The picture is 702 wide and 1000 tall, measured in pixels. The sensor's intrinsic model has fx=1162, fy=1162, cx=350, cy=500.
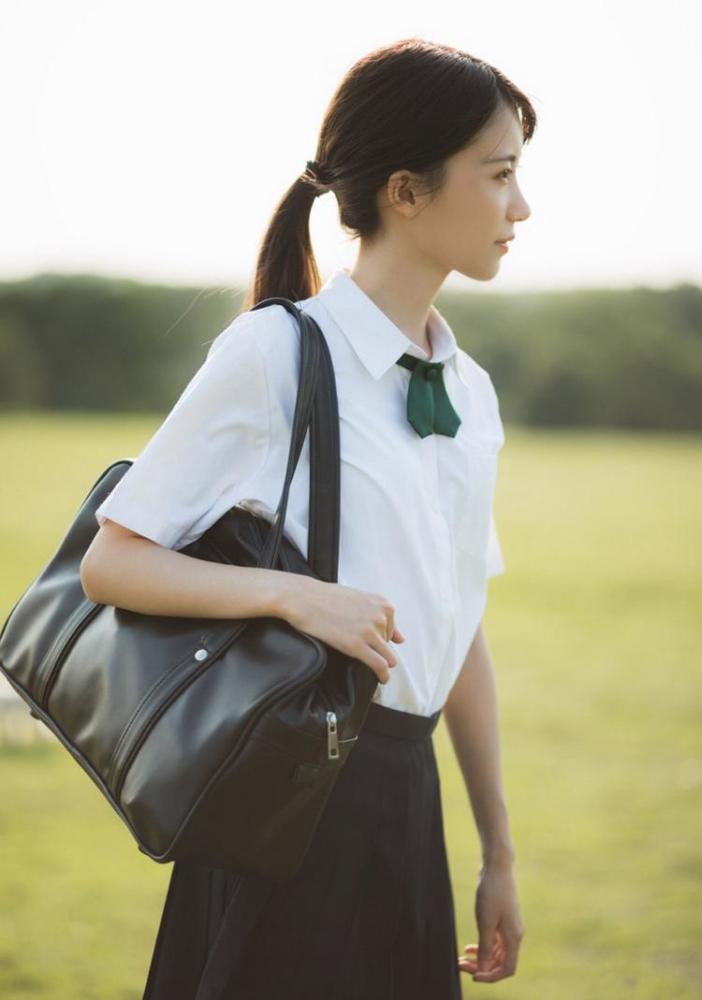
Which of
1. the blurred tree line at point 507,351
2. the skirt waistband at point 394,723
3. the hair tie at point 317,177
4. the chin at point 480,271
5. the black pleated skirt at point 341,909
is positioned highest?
the hair tie at point 317,177

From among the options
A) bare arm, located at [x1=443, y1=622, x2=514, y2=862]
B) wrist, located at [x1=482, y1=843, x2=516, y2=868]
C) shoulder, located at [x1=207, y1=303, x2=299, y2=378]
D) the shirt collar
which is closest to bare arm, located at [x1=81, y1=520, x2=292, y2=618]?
shoulder, located at [x1=207, y1=303, x2=299, y2=378]

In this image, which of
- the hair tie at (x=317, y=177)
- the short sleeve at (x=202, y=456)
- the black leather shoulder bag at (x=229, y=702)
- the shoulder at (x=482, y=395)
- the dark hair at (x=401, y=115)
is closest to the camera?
the black leather shoulder bag at (x=229, y=702)

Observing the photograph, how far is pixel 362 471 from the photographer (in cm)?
133

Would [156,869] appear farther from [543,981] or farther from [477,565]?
[477,565]

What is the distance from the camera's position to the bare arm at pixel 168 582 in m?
1.19

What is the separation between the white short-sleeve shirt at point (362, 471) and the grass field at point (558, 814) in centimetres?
182

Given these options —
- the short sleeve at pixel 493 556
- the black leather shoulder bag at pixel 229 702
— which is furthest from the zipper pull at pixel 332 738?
the short sleeve at pixel 493 556

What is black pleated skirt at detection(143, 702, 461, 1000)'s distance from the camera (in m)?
1.34

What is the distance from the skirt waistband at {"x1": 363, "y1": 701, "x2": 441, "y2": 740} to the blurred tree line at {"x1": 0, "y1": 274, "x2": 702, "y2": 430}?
44.2 ft

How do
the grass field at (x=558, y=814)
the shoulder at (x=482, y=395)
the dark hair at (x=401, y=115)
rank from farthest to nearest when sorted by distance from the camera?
the grass field at (x=558, y=814) → the shoulder at (x=482, y=395) → the dark hair at (x=401, y=115)

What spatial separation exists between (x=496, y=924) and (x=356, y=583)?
62cm

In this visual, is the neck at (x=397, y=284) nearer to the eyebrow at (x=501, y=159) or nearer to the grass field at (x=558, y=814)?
the eyebrow at (x=501, y=159)

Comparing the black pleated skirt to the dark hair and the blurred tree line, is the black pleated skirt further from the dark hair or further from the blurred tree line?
the blurred tree line

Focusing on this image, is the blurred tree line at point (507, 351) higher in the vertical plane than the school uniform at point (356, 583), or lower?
lower
